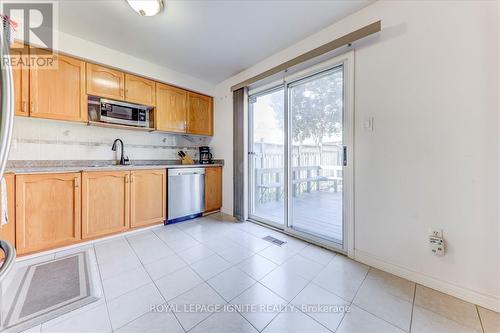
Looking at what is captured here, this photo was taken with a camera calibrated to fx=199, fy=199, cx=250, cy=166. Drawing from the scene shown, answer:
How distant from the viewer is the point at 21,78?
2.02 metres

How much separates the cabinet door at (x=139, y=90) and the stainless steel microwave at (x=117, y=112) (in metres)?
0.10

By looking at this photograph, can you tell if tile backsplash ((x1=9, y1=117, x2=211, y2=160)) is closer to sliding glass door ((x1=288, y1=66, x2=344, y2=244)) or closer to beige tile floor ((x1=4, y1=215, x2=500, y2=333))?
beige tile floor ((x1=4, y1=215, x2=500, y2=333))

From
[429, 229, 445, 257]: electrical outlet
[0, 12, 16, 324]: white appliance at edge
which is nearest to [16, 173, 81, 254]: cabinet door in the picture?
[0, 12, 16, 324]: white appliance at edge

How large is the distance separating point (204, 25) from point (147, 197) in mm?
2211

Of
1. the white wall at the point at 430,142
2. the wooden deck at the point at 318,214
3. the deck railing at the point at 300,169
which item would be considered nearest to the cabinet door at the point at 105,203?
the deck railing at the point at 300,169

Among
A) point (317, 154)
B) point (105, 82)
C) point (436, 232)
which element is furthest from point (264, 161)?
point (105, 82)

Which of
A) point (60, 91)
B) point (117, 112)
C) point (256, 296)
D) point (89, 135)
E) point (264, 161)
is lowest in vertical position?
point (256, 296)

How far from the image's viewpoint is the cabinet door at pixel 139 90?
273 centimetres

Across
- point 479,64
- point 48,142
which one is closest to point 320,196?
point 479,64

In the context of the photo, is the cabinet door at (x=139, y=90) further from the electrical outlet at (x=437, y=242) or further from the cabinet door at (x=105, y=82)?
the electrical outlet at (x=437, y=242)

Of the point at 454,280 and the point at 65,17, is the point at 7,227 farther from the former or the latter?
the point at 454,280

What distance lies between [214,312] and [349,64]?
7.94ft

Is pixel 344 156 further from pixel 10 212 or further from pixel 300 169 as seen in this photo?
pixel 10 212

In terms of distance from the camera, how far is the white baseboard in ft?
4.45
